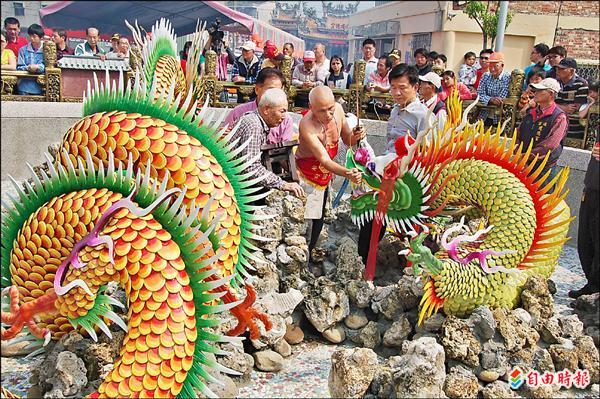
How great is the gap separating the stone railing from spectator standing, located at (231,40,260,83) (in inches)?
75.2

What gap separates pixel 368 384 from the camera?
2.52 metres

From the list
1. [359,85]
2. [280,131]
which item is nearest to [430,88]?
[280,131]

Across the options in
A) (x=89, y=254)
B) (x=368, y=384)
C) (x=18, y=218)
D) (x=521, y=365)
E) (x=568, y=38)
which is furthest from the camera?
(x=568, y=38)

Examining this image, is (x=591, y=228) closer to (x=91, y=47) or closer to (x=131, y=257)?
(x=131, y=257)

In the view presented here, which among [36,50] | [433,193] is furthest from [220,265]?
[36,50]

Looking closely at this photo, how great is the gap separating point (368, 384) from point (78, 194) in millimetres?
1418

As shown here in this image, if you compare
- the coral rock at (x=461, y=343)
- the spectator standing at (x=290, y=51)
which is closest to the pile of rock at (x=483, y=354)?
the coral rock at (x=461, y=343)

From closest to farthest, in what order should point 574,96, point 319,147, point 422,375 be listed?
point 422,375, point 319,147, point 574,96

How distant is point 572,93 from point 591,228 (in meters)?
1.92

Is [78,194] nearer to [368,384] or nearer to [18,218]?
[18,218]

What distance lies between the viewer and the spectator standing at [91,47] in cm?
662

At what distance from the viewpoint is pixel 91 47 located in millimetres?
6809

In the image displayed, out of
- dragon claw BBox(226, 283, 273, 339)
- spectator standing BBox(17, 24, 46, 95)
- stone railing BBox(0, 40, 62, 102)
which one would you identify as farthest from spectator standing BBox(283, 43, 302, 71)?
dragon claw BBox(226, 283, 273, 339)

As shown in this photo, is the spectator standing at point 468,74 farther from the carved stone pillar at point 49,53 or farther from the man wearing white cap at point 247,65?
the carved stone pillar at point 49,53
